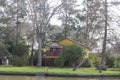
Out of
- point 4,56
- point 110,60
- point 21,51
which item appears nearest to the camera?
point 4,56

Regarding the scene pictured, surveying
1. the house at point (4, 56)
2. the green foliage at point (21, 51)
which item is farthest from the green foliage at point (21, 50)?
the house at point (4, 56)

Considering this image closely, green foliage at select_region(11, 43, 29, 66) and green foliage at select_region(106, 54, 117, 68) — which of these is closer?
green foliage at select_region(11, 43, 29, 66)

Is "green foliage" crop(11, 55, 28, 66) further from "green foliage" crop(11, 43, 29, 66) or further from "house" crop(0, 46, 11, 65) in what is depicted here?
"house" crop(0, 46, 11, 65)

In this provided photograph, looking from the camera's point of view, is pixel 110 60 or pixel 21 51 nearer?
pixel 110 60

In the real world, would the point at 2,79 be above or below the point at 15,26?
below

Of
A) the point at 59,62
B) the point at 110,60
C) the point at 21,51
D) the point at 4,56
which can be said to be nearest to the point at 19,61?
the point at 21,51

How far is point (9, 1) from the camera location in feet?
143

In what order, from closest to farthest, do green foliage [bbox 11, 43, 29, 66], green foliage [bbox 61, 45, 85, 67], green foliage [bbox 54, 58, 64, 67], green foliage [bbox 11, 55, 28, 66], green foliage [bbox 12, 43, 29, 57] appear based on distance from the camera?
green foliage [bbox 61, 45, 85, 67] < green foliage [bbox 54, 58, 64, 67] < green foliage [bbox 11, 55, 28, 66] < green foliage [bbox 11, 43, 29, 66] < green foliage [bbox 12, 43, 29, 57]

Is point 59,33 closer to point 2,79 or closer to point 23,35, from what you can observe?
point 23,35

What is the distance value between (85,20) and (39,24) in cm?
1588

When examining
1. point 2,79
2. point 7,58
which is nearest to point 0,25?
point 7,58

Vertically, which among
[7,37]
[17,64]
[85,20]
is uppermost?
[85,20]

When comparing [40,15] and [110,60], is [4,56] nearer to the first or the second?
[40,15]

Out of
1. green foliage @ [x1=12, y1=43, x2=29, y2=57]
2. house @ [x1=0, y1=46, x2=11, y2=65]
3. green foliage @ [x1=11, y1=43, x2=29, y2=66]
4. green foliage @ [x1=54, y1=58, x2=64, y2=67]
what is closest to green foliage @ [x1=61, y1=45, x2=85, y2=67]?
green foliage @ [x1=54, y1=58, x2=64, y2=67]
